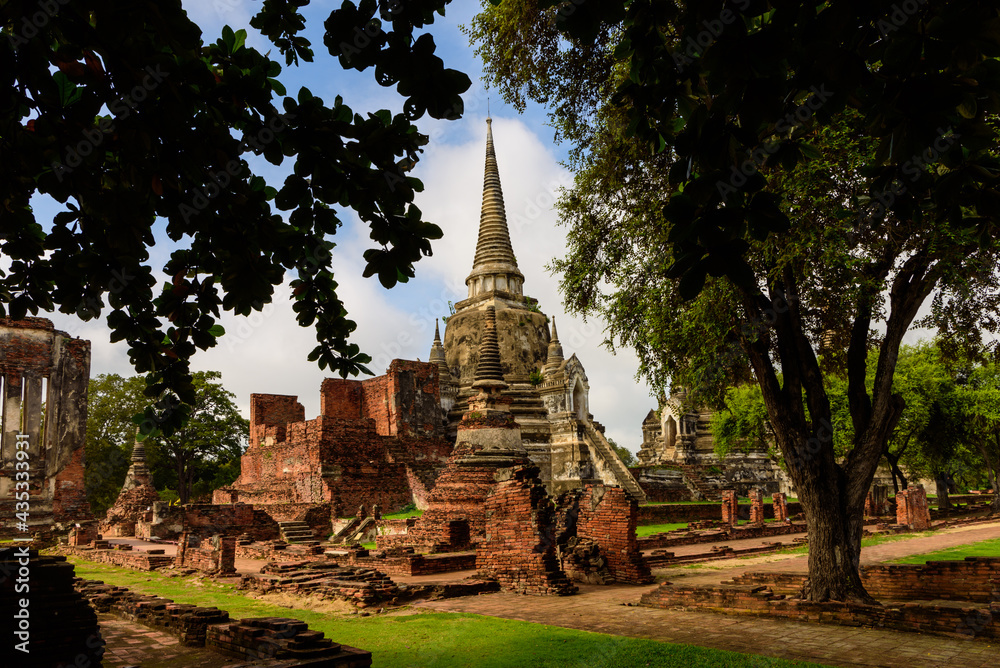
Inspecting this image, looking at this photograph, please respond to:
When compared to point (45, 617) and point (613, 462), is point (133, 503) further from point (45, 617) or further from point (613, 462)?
point (45, 617)

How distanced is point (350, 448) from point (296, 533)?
4.70 metres

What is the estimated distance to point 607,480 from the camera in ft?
92.9

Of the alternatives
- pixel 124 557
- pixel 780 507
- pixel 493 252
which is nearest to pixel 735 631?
pixel 124 557

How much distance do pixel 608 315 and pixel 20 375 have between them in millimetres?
18353

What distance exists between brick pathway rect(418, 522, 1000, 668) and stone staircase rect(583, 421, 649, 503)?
16.7 metres

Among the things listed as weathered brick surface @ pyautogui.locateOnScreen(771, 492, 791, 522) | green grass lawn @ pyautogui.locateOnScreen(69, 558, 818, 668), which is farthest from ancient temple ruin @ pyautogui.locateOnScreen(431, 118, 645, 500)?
green grass lawn @ pyautogui.locateOnScreen(69, 558, 818, 668)

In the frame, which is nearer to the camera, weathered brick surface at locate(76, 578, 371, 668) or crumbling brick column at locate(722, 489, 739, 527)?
weathered brick surface at locate(76, 578, 371, 668)

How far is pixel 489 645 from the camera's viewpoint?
6922 mm

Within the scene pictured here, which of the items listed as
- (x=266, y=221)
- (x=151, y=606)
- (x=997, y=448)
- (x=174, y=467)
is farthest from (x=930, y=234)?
(x=174, y=467)

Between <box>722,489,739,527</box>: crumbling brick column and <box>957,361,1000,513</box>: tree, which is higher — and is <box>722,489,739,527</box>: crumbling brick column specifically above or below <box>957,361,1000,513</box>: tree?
below

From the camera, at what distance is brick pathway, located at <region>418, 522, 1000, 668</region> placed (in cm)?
598

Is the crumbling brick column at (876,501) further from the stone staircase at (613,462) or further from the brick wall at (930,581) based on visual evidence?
the brick wall at (930,581)

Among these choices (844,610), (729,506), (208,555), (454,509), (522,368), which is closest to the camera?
(844,610)

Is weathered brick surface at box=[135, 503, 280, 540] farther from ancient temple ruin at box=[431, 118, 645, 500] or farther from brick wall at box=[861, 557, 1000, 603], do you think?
brick wall at box=[861, 557, 1000, 603]
